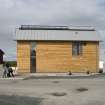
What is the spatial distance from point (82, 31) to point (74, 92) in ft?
112

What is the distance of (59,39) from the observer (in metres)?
55.3

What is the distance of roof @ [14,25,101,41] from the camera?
55.4 metres

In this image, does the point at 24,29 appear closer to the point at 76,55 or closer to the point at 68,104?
the point at 76,55

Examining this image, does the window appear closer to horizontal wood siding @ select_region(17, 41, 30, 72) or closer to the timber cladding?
the timber cladding

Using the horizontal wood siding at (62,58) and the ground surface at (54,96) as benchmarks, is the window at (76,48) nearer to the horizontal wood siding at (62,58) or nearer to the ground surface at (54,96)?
the horizontal wood siding at (62,58)

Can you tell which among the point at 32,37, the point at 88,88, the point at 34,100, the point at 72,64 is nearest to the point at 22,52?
the point at 32,37

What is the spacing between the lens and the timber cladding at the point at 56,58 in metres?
54.3

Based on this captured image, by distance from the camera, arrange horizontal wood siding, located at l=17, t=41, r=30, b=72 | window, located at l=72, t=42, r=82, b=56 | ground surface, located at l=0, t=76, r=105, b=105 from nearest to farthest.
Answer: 1. ground surface, located at l=0, t=76, r=105, b=105
2. horizontal wood siding, located at l=17, t=41, r=30, b=72
3. window, located at l=72, t=42, r=82, b=56

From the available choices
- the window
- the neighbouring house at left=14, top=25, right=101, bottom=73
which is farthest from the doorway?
the window

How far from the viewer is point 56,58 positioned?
54.5 meters

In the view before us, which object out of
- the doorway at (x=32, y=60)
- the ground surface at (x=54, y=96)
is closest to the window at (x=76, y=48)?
the doorway at (x=32, y=60)

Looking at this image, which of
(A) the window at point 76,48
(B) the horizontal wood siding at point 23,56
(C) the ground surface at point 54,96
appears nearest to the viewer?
(C) the ground surface at point 54,96

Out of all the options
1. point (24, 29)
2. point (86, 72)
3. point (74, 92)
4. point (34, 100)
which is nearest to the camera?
point (34, 100)

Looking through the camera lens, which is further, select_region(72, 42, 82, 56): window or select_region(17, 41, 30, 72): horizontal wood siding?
select_region(72, 42, 82, 56): window
